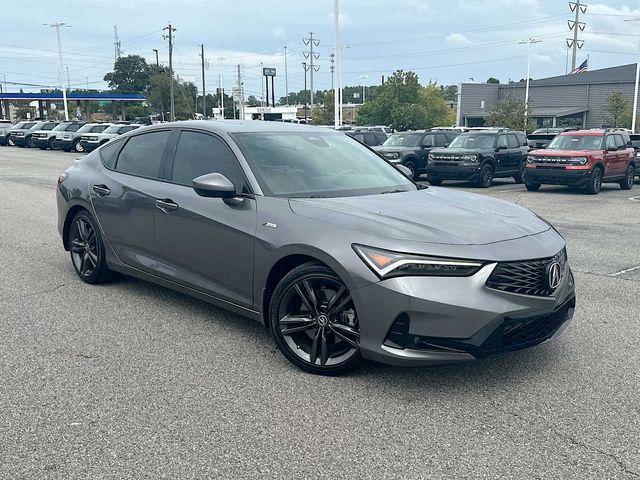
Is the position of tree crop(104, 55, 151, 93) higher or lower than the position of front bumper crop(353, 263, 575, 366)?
higher

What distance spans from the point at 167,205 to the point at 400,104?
2525 inches

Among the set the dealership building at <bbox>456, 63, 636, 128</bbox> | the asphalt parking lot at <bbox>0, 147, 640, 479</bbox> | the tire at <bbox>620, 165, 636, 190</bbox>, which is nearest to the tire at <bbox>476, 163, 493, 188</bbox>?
the tire at <bbox>620, 165, 636, 190</bbox>

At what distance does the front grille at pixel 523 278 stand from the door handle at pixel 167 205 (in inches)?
104

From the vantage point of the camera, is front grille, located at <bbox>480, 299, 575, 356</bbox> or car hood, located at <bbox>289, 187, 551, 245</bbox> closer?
front grille, located at <bbox>480, 299, 575, 356</bbox>

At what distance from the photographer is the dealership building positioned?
62.2 metres

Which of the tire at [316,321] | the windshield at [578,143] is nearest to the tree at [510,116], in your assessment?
the windshield at [578,143]

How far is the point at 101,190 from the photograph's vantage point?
603 centimetres

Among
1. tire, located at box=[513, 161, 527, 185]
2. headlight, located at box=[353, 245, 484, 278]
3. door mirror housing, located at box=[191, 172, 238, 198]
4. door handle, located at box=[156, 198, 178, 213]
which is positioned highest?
door mirror housing, located at box=[191, 172, 238, 198]

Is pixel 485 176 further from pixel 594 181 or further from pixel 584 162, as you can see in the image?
pixel 594 181

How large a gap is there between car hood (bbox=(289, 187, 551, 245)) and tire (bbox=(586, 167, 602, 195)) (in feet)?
45.4

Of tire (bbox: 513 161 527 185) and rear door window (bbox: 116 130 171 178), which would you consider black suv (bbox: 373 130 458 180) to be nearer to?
tire (bbox: 513 161 527 185)

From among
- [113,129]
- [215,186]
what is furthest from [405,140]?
[113,129]

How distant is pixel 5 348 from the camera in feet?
15.4

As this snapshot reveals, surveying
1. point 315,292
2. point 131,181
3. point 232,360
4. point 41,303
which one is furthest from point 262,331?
point 41,303
